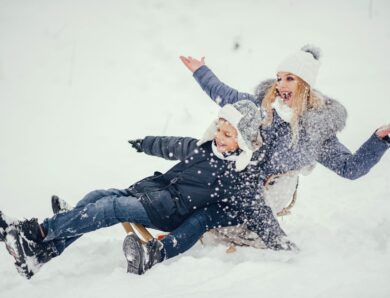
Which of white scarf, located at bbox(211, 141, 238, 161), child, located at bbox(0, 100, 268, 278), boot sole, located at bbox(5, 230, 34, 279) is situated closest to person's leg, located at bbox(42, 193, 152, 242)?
child, located at bbox(0, 100, 268, 278)

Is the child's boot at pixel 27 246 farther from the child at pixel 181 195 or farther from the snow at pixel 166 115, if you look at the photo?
the snow at pixel 166 115

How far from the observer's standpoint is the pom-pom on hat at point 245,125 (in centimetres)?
281

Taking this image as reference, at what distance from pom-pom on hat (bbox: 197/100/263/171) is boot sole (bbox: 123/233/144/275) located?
32.7 inches

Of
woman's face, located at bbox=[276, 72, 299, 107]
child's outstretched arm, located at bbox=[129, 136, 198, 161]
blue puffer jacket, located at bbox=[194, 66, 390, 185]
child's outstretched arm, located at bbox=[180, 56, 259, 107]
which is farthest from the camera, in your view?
child's outstretched arm, located at bbox=[180, 56, 259, 107]

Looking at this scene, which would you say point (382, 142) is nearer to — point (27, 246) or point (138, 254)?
point (138, 254)

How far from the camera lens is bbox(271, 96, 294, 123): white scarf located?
296 centimetres

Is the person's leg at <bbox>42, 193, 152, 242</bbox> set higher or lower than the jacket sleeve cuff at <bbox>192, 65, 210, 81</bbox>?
lower

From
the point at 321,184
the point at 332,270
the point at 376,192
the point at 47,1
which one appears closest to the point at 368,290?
the point at 332,270

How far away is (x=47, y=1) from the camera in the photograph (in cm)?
567

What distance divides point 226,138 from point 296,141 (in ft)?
1.67

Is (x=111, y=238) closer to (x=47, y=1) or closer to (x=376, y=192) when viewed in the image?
(x=376, y=192)

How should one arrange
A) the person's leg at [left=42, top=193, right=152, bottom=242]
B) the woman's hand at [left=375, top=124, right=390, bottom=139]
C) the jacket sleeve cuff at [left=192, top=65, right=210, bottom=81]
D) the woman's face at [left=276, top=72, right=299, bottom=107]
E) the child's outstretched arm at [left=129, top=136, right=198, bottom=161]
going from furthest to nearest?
1. the jacket sleeve cuff at [left=192, top=65, right=210, bottom=81]
2. the child's outstretched arm at [left=129, top=136, right=198, bottom=161]
3. the woman's face at [left=276, top=72, right=299, bottom=107]
4. the woman's hand at [left=375, top=124, right=390, bottom=139]
5. the person's leg at [left=42, top=193, right=152, bottom=242]

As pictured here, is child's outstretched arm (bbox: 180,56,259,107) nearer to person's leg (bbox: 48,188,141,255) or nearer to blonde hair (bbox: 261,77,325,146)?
blonde hair (bbox: 261,77,325,146)

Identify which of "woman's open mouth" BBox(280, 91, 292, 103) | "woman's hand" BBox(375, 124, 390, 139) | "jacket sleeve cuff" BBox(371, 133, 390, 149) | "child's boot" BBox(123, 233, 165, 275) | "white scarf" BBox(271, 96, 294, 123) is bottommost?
"child's boot" BBox(123, 233, 165, 275)
